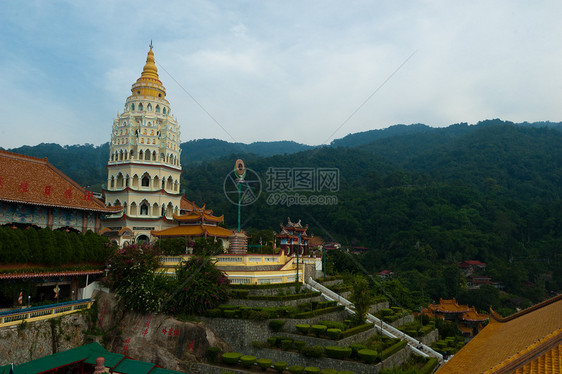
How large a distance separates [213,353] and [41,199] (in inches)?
668

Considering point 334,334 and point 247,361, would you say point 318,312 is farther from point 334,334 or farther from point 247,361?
point 247,361

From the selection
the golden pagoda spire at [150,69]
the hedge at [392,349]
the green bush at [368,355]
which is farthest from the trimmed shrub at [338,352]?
the golden pagoda spire at [150,69]

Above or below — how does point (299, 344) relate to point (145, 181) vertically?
below

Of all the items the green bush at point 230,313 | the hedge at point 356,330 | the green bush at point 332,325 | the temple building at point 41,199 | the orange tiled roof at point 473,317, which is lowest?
the orange tiled roof at point 473,317

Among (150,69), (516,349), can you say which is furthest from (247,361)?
(150,69)

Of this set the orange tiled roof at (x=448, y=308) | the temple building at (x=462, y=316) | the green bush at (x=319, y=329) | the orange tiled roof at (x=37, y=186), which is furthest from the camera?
the orange tiled roof at (x=448, y=308)

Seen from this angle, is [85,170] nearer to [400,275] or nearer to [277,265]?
[400,275]

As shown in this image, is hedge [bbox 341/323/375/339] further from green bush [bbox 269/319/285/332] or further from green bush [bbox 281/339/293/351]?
green bush [bbox 269/319/285/332]

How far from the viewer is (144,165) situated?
42625 mm

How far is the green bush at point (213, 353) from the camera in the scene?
23.2m

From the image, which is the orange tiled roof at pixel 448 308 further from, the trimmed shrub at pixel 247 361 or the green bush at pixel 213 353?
the green bush at pixel 213 353

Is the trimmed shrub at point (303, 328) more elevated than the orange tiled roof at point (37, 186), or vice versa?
the orange tiled roof at point (37, 186)

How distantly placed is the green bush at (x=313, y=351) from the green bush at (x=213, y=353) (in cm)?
502

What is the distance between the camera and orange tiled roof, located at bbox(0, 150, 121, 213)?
2820cm
